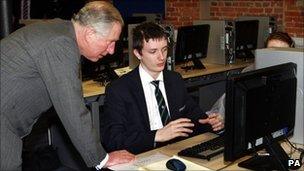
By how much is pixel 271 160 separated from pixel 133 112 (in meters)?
0.81

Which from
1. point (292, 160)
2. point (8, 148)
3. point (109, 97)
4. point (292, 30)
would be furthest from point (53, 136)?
point (292, 30)

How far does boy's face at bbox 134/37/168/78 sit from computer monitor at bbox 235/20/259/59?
7.85ft

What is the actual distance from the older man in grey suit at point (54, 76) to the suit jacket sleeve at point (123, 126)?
0.28m

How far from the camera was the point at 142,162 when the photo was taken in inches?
74.6

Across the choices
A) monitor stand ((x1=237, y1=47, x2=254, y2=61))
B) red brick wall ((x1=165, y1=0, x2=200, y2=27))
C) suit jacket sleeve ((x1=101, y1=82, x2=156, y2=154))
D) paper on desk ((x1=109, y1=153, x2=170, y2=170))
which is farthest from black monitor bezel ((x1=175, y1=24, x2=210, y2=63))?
paper on desk ((x1=109, y1=153, x2=170, y2=170))

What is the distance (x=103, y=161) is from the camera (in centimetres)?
184

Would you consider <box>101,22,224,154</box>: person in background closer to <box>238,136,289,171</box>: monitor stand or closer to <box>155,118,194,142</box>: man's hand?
<box>155,118,194,142</box>: man's hand

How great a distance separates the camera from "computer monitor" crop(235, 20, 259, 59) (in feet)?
15.7

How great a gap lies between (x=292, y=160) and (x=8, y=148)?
3.87 feet

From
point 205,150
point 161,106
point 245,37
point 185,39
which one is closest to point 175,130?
point 205,150

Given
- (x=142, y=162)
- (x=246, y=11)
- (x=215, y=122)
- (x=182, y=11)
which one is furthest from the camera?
(x=182, y=11)

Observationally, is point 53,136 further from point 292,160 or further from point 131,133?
point 292,160

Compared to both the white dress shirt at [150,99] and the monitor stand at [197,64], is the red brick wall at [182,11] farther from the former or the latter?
the white dress shirt at [150,99]

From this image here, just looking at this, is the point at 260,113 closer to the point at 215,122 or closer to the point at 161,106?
the point at 215,122
